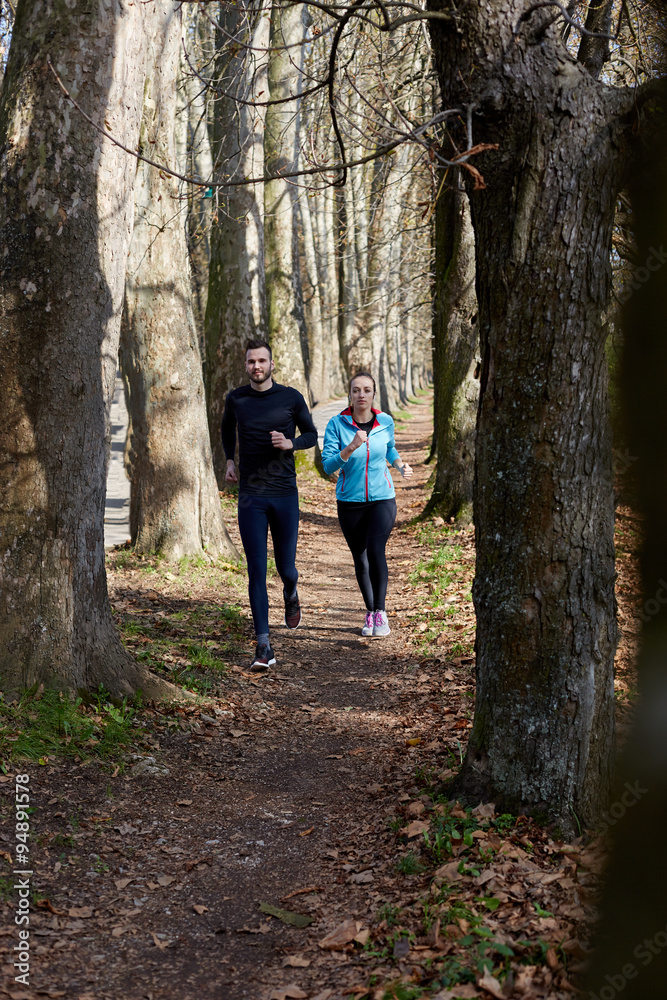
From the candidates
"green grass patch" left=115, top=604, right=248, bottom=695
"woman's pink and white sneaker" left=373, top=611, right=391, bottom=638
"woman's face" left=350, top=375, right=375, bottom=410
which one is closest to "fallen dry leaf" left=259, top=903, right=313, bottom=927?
"green grass patch" left=115, top=604, right=248, bottom=695

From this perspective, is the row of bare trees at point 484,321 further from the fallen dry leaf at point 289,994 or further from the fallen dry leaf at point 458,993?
the fallen dry leaf at point 289,994

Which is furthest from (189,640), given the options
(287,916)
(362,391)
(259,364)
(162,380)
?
(287,916)

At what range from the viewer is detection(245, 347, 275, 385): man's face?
21.5ft

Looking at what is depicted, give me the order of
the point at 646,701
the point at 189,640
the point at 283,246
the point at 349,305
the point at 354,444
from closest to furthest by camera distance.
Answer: the point at 646,701, the point at 189,640, the point at 354,444, the point at 283,246, the point at 349,305

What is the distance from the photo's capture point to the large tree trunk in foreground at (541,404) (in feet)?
11.3

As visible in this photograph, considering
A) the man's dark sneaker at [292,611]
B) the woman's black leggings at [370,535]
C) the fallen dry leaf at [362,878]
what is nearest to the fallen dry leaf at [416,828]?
the fallen dry leaf at [362,878]

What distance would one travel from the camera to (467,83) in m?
3.49

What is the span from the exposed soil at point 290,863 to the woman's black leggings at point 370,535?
115 cm

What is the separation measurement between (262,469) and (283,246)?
38.4 feet

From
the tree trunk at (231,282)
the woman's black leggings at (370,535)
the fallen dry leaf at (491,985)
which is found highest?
the tree trunk at (231,282)

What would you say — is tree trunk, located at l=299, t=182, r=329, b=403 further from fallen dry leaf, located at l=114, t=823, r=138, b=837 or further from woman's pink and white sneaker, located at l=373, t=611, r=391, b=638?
fallen dry leaf, located at l=114, t=823, r=138, b=837

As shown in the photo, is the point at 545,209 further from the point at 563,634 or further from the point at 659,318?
the point at 659,318

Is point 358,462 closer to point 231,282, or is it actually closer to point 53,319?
point 53,319

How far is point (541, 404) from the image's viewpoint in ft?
11.7
